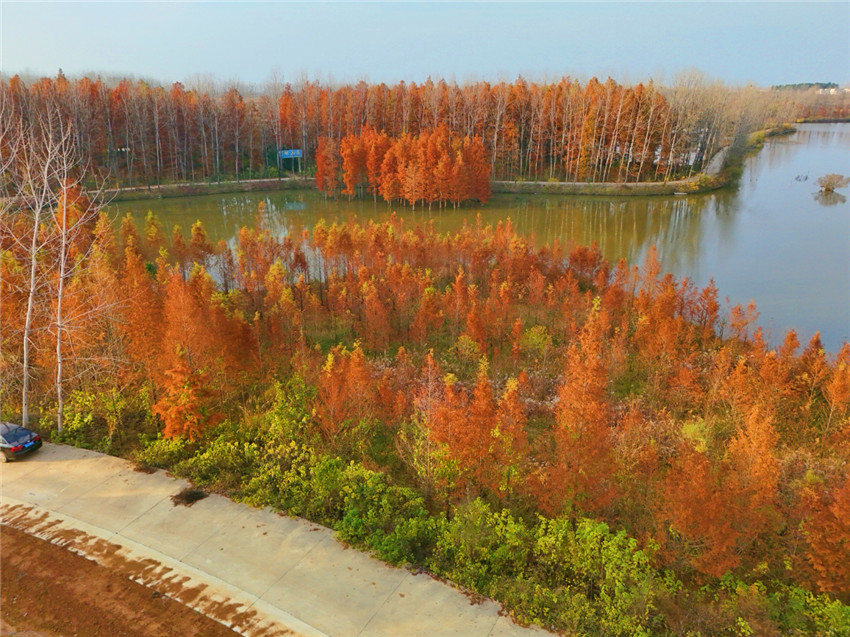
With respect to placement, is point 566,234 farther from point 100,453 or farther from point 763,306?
point 100,453

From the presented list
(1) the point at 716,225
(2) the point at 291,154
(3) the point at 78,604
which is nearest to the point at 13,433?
(3) the point at 78,604

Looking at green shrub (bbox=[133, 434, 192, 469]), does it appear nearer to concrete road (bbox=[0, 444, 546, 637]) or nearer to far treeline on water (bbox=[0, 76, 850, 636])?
far treeline on water (bbox=[0, 76, 850, 636])

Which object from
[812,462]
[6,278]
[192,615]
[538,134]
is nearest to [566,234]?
[538,134]

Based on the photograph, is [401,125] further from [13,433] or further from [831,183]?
[13,433]

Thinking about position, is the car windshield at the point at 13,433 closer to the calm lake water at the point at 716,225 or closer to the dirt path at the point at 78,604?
the dirt path at the point at 78,604

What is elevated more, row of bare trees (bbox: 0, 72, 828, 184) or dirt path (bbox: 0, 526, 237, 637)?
row of bare trees (bbox: 0, 72, 828, 184)

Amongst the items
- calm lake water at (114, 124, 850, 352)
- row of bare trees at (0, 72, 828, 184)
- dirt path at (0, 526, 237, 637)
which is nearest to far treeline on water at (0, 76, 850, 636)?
dirt path at (0, 526, 237, 637)

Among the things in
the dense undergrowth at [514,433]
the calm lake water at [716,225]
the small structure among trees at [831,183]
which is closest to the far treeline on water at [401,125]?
the calm lake water at [716,225]

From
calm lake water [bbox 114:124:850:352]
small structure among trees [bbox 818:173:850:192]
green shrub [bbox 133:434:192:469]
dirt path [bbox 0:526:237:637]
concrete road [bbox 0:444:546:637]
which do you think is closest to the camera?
dirt path [bbox 0:526:237:637]
